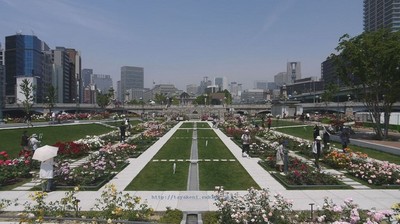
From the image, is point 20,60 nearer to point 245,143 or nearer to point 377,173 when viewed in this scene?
point 245,143

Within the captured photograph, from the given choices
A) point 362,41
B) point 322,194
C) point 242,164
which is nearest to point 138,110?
point 362,41

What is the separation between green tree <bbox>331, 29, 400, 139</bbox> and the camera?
34438 millimetres

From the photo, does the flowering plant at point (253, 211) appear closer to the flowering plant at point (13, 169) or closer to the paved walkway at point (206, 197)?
the paved walkway at point (206, 197)

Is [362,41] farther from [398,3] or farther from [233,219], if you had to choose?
[398,3]

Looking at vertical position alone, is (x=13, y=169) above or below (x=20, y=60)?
below

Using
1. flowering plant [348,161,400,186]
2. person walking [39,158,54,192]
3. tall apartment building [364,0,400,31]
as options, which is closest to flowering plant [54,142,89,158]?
person walking [39,158,54,192]

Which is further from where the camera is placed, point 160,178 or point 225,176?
point 225,176

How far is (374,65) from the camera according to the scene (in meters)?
35.3

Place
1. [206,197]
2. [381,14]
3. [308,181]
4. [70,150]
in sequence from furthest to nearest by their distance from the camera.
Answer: [381,14] → [70,150] → [308,181] → [206,197]

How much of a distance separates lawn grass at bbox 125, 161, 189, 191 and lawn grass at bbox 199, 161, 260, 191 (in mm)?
913

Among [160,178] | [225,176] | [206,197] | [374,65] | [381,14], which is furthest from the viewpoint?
[381,14]

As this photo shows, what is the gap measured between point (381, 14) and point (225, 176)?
160458mm

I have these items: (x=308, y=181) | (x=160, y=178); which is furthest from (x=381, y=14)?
(x=160, y=178)

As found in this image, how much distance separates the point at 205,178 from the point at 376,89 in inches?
970
